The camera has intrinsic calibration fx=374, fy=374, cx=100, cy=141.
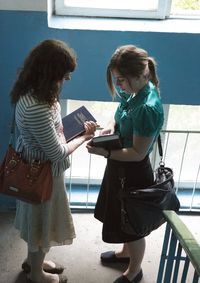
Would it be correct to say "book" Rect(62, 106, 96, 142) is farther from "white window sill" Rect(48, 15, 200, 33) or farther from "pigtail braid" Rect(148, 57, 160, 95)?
"white window sill" Rect(48, 15, 200, 33)

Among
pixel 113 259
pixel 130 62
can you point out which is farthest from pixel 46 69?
pixel 113 259

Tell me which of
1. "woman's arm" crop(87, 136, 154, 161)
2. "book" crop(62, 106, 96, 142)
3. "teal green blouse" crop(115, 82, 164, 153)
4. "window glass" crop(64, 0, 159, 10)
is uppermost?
"window glass" crop(64, 0, 159, 10)

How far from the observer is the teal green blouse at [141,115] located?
1.48 metres

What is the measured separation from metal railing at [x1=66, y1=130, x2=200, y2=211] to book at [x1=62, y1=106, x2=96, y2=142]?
85cm

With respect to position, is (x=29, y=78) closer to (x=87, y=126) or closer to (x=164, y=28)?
(x=87, y=126)

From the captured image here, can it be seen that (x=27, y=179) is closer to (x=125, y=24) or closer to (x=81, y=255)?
(x=81, y=255)

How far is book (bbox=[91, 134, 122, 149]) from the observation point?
1.59 m

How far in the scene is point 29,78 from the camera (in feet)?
4.62

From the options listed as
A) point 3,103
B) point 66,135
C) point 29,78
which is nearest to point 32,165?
point 66,135

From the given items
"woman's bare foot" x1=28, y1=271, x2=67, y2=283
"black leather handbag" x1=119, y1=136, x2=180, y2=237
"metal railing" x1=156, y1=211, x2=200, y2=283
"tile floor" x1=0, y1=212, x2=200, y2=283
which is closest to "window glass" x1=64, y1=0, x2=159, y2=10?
"black leather handbag" x1=119, y1=136, x2=180, y2=237

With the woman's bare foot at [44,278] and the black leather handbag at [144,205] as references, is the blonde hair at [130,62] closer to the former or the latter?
the black leather handbag at [144,205]

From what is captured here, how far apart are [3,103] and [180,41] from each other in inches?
40.3

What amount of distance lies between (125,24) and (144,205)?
100cm

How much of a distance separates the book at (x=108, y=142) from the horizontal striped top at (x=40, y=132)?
14 cm
